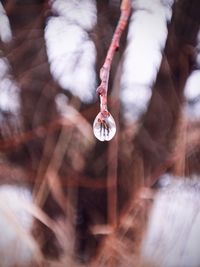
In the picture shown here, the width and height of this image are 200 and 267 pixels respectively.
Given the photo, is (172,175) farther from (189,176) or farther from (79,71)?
(79,71)

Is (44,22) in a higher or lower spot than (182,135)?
higher

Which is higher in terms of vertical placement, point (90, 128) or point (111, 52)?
point (111, 52)

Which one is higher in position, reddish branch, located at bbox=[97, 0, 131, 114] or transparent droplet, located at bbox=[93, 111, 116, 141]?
reddish branch, located at bbox=[97, 0, 131, 114]

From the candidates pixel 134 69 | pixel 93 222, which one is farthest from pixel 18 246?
pixel 134 69

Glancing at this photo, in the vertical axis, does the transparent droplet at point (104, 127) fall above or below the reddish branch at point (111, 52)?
below
